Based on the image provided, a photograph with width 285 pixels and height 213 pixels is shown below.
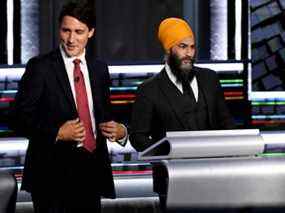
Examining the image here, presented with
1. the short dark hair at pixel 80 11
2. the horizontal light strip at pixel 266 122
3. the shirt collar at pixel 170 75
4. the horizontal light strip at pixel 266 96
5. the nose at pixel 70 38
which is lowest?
the horizontal light strip at pixel 266 122

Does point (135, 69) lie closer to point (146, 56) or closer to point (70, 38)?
point (146, 56)

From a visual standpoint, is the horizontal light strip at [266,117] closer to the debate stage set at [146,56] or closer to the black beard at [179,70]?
the debate stage set at [146,56]

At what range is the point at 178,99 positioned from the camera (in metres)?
4.21

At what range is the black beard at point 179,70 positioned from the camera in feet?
13.7

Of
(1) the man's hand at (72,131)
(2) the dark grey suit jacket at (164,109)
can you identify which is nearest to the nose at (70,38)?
(1) the man's hand at (72,131)

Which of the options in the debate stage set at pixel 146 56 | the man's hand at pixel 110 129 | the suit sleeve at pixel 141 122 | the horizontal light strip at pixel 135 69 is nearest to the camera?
the man's hand at pixel 110 129

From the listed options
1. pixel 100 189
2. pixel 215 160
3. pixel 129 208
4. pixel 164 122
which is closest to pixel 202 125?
pixel 164 122

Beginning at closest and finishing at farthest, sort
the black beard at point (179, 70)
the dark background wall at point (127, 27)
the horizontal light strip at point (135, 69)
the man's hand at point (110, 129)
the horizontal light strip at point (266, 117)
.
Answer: the man's hand at point (110, 129), the black beard at point (179, 70), the horizontal light strip at point (135, 69), the horizontal light strip at point (266, 117), the dark background wall at point (127, 27)

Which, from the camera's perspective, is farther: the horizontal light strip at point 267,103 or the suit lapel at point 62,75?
the horizontal light strip at point 267,103

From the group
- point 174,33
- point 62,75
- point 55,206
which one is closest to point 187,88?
point 174,33

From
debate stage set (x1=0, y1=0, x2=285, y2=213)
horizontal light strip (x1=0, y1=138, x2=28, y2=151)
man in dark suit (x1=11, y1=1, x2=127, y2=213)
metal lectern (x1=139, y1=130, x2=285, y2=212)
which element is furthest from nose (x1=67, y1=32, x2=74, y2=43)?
horizontal light strip (x1=0, y1=138, x2=28, y2=151)

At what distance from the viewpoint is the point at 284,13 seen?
6.43 m

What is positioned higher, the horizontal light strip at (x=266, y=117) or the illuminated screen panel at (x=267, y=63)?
the illuminated screen panel at (x=267, y=63)

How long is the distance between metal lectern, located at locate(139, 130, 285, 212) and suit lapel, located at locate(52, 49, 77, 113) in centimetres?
96
